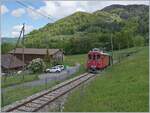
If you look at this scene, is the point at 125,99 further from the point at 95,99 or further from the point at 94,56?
the point at 94,56

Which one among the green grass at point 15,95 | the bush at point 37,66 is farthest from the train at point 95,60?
the bush at point 37,66

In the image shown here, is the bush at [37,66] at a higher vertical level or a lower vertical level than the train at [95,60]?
lower

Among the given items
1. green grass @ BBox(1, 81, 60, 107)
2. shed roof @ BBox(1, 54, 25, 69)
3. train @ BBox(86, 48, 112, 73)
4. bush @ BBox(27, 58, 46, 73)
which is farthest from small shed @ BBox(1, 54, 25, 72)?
green grass @ BBox(1, 81, 60, 107)

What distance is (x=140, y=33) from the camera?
132m

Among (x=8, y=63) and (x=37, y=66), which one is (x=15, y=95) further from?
(x=8, y=63)

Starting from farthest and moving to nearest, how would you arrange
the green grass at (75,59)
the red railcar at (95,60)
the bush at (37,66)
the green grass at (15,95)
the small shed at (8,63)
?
the green grass at (75,59) < the small shed at (8,63) < the bush at (37,66) < the red railcar at (95,60) < the green grass at (15,95)

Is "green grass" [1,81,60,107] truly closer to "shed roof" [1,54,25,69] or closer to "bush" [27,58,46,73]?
"bush" [27,58,46,73]

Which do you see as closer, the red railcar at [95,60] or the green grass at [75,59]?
the red railcar at [95,60]

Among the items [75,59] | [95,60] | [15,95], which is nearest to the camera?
[15,95]

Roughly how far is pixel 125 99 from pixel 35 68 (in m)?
43.2

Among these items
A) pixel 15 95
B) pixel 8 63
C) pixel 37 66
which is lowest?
pixel 37 66

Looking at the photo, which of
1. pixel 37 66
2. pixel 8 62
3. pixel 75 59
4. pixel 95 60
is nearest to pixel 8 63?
pixel 8 62

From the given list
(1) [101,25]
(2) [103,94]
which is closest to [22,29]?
(2) [103,94]

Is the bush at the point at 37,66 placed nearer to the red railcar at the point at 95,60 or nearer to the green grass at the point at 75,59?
the green grass at the point at 75,59
